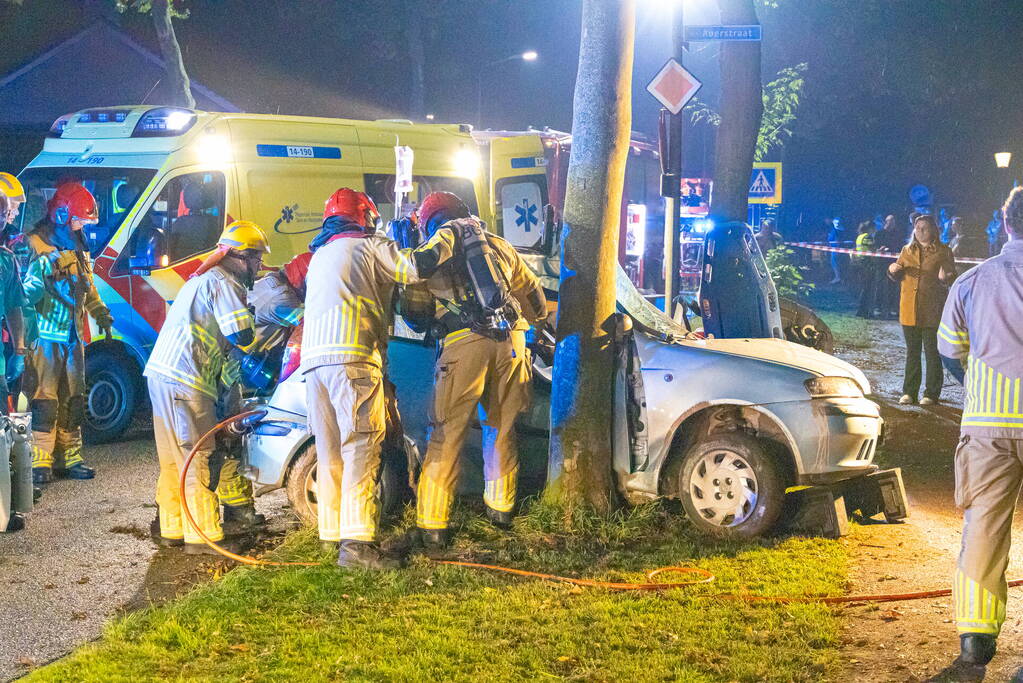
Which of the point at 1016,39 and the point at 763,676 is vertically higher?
the point at 1016,39

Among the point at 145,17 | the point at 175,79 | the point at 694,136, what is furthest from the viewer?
the point at 694,136

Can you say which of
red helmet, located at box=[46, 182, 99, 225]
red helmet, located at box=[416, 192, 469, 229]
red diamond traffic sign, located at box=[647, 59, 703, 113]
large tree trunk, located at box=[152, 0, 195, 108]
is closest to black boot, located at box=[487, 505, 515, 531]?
red helmet, located at box=[416, 192, 469, 229]

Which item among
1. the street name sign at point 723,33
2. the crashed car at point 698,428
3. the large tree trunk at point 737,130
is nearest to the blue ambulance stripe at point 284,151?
the street name sign at point 723,33

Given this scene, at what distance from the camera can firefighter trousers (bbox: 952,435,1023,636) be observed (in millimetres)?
4445

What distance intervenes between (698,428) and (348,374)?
6.81ft

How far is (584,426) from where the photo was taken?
6555 mm

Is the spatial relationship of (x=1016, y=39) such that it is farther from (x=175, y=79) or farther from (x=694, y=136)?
(x=175, y=79)

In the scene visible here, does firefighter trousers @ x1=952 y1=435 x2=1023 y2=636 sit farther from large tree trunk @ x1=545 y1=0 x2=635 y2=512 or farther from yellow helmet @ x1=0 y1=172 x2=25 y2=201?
yellow helmet @ x1=0 y1=172 x2=25 y2=201

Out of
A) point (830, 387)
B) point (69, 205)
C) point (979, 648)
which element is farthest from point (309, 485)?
point (979, 648)

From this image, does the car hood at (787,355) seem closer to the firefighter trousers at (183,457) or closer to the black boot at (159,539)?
the firefighter trousers at (183,457)

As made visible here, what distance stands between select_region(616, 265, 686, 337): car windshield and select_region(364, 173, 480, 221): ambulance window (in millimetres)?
4537

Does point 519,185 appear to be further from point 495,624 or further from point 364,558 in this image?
point 495,624

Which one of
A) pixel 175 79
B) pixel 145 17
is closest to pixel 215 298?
pixel 175 79

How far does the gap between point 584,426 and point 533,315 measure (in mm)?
707
